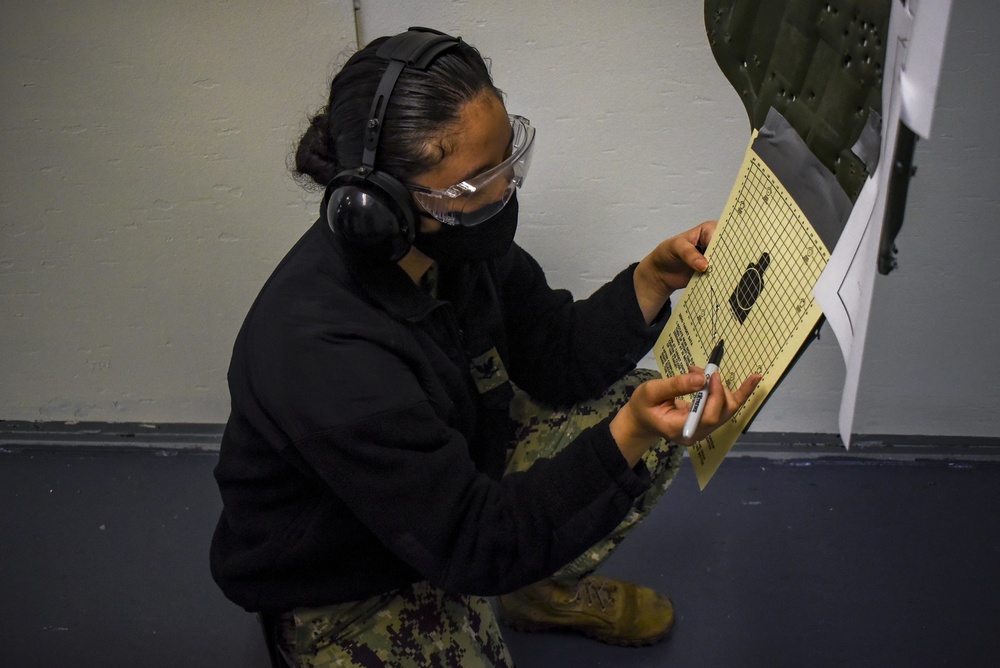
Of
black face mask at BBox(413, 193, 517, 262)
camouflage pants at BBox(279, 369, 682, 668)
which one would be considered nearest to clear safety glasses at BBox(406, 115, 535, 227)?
black face mask at BBox(413, 193, 517, 262)

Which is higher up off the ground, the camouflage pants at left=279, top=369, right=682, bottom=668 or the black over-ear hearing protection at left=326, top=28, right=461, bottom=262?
the black over-ear hearing protection at left=326, top=28, right=461, bottom=262

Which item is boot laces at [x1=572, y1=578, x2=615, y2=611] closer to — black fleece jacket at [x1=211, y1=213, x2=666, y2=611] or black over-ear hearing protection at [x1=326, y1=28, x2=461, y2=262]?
black fleece jacket at [x1=211, y1=213, x2=666, y2=611]

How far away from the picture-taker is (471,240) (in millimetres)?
1107

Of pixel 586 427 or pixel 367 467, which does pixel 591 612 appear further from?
pixel 367 467

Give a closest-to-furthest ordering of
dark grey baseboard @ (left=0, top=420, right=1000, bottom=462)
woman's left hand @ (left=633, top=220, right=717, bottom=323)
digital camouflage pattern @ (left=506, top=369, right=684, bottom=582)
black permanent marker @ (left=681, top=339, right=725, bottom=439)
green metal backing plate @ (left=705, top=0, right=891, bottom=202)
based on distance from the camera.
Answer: green metal backing plate @ (left=705, top=0, right=891, bottom=202) < black permanent marker @ (left=681, top=339, right=725, bottom=439) < woman's left hand @ (left=633, top=220, right=717, bottom=323) < digital camouflage pattern @ (left=506, top=369, right=684, bottom=582) < dark grey baseboard @ (left=0, top=420, right=1000, bottom=462)

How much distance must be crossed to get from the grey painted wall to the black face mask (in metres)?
0.53

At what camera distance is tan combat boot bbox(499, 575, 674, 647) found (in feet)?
5.18

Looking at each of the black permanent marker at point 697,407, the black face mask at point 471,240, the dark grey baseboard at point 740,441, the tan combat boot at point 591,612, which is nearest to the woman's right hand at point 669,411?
the black permanent marker at point 697,407

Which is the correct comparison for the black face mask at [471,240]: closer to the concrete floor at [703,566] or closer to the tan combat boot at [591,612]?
the tan combat boot at [591,612]

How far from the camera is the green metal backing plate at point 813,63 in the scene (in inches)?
30.5

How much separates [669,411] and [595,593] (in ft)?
2.39

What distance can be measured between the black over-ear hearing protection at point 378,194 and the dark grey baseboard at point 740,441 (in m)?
1.21

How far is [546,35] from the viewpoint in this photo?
153cm

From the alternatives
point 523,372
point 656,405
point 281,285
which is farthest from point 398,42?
point 523,372
